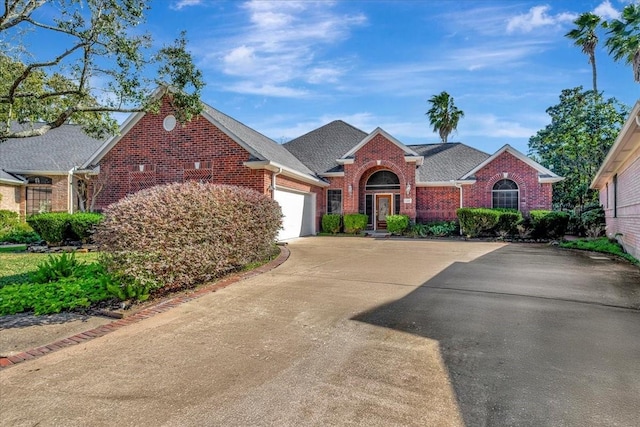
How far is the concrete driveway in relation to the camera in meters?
2.79

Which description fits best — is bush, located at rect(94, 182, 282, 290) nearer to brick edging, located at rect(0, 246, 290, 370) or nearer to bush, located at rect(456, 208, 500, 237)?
brick edging, located at rect(0, 246, 290, 370)

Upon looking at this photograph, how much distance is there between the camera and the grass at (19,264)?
789 centimetres

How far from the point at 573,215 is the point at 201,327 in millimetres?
21356

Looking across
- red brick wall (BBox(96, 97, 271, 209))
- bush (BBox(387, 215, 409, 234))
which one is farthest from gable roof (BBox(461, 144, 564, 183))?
red brick wall (BBox(96, 97, 271, 209))

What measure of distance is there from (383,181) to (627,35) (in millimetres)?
12441

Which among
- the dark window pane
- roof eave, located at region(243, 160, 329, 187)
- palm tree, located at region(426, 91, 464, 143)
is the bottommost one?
the dark window pane

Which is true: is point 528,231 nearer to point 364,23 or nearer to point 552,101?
point 364,23

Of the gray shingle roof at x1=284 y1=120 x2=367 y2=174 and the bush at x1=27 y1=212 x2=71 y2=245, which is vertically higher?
the gray shingle roof at x1=284 y1=120 x2=367 y2=174

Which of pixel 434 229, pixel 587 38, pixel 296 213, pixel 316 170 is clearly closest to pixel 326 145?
pixel 316 170

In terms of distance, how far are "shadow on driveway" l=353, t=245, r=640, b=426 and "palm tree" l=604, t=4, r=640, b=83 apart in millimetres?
7044

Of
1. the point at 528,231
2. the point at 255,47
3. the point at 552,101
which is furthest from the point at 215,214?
the point at 552,101

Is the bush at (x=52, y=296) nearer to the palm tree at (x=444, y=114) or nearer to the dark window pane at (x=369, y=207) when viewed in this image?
the dark window pane at (x=369, y=207)

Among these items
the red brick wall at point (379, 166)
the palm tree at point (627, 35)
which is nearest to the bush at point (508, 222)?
the red brick wall at point (379, 166)

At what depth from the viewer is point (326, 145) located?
24016 millimetres
